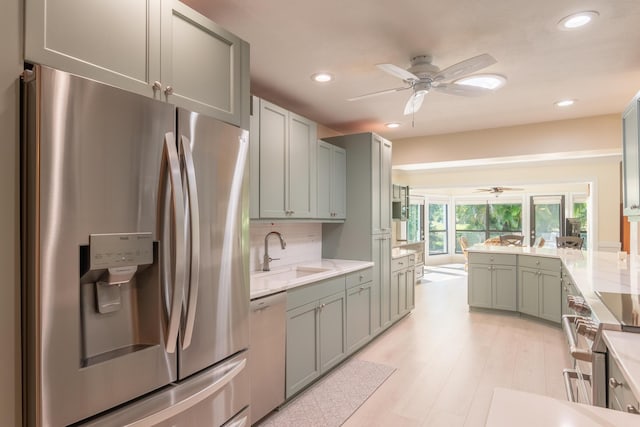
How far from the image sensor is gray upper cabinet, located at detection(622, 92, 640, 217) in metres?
2.36

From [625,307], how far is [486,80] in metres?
2.01

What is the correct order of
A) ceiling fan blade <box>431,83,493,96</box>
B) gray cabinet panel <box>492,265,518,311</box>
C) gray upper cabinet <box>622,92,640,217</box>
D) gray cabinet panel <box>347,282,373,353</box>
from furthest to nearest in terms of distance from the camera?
1. gray cabinet panel <box>492,265,518,311</box>
2. gray cabinet panel <box>347,282,373,353</box>
3. ceiling fan blade <box>431,83,493,96</box>
4. gray upper cabinet <box>622,92,640,217</box>

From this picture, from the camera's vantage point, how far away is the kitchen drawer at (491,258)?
493cm

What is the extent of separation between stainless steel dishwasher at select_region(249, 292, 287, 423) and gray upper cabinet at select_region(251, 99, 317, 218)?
2.46 feet

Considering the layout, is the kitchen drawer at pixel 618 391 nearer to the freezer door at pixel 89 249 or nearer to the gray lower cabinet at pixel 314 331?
the freezer door at pixel 89 249

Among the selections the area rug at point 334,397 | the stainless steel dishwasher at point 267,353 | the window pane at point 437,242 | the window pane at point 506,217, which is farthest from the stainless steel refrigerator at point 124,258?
the window pane at point 506,217

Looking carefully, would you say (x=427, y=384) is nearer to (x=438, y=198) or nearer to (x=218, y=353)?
(x=218, y=353)

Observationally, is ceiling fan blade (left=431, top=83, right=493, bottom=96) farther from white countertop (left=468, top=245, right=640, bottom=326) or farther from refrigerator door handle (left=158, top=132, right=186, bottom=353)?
refrigerator door handle (left=158, top=132, right=186, bottom=353)

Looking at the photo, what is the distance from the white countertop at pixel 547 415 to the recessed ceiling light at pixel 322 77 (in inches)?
102

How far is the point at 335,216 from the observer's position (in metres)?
3.81

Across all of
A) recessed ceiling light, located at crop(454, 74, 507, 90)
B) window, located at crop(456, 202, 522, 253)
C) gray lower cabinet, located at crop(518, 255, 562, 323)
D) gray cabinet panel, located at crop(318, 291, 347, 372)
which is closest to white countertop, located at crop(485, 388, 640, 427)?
gray cabinet panel, located at crop(318, 291, 347, 372)

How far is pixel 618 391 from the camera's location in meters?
1.21

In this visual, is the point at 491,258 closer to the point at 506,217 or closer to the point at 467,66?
the point at 467,66

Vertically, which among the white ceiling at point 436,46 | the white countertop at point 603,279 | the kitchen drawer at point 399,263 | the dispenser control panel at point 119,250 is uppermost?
the white ceiling at point 436,46
